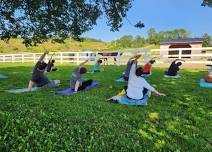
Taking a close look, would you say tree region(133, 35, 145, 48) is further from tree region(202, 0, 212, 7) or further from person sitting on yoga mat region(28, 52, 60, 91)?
person sitting on yoga mat region(28, 52, 60, 91)

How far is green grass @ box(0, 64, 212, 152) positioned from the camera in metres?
7.29

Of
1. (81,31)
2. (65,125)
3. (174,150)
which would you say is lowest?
(174,150)

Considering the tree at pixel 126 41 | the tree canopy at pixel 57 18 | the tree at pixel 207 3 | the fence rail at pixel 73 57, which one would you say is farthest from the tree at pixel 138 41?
the tree canopy at pixel 57 18

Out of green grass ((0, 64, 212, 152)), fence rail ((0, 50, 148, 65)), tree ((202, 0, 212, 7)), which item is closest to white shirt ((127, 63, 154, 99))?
green grass ((0, 64, 212, 152))

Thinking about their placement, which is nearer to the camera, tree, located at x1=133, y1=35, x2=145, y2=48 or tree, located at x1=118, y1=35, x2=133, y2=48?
tree, located at x1=118, y1=35, x2=133, y2=48

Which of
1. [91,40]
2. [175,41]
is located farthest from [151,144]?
[91,40]

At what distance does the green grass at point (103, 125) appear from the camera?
7.29 m

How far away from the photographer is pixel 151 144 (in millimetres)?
8094

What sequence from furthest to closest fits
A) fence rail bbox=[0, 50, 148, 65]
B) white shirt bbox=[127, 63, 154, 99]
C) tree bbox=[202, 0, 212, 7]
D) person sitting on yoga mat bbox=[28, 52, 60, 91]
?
fence rail bbox=[0, 50, 148, 65] → tree bbox=[202, 0, 212, 7] → person sitting on yoga mat bbox=[28, 52, 60, 91] → white shirt bbox=[127, 63, 154, 99]

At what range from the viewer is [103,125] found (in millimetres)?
8484

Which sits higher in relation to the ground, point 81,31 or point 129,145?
point 81,31

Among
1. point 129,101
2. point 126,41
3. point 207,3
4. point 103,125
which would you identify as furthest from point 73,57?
point 126,41

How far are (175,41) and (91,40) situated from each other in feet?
136

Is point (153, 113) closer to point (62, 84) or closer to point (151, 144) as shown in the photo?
point (151, 144)
